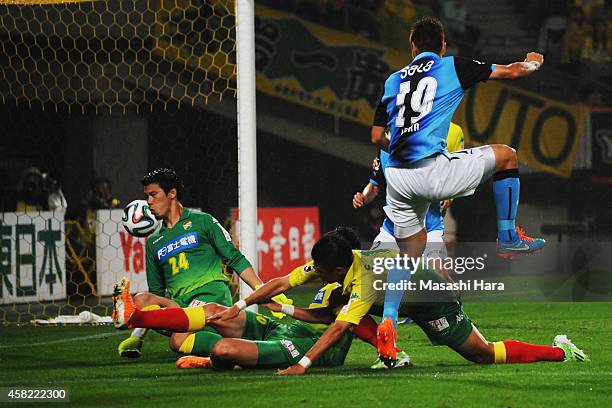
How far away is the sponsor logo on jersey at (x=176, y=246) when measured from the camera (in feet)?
22.5

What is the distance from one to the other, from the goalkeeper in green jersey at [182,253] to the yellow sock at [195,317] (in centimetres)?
69

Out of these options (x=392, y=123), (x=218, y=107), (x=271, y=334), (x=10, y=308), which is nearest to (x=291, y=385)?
(x=271, y=334)

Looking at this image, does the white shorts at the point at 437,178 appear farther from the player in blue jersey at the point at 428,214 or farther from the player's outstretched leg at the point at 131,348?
the player's outstretched leg at the point at 131,348

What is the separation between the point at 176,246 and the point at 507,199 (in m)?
1.98

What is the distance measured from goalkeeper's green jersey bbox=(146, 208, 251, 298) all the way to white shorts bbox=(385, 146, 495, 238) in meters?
1.06

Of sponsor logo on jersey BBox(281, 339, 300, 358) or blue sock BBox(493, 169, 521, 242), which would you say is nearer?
sponsor logo on jersey BBox(281, 339, 300, 358)

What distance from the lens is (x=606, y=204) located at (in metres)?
14.8

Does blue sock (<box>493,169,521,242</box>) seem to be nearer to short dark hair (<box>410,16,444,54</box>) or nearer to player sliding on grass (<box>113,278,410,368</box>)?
short dark hair (<box>410,16,444,54</box>)

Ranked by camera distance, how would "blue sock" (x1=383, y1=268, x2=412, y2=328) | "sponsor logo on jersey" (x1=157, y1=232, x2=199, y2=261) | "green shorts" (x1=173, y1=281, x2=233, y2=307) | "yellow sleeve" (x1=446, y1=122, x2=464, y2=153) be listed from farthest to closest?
"yellow sleeve" (x1=446, y1=122, x2=464, y2=153) < "sponsor logo on jersey" (x1=157, y1=232, x2=199, y2=261) < "green shorts" (x1=173, y1=281, x2=233, y2=307) < "blue sock" (x1=383, y1=268, x2=412, y2=328)

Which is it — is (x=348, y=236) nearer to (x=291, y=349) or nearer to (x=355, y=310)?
(x=355, y=310)

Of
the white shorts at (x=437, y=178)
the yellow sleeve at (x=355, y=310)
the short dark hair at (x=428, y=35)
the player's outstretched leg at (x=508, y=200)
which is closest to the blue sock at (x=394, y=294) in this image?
the yellow sleeve at (x=355, y=310)

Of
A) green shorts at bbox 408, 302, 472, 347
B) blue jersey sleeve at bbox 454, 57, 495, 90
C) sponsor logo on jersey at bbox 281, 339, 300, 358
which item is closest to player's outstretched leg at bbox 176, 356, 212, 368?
sponsor logo on jersey at bbox 281, 339, 300, 358

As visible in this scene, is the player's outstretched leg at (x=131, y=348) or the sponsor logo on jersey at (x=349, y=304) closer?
the sponsor logo on jersey at (x=349, y=304)

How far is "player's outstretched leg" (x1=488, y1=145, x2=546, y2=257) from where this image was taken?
645 cm
